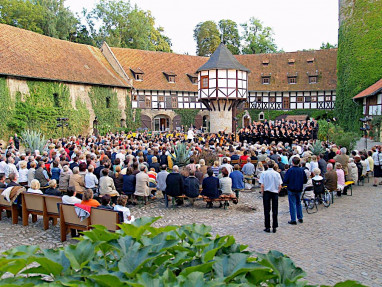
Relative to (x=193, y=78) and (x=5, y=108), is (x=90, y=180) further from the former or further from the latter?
(x=193, y=78)

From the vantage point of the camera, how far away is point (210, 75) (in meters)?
32.9

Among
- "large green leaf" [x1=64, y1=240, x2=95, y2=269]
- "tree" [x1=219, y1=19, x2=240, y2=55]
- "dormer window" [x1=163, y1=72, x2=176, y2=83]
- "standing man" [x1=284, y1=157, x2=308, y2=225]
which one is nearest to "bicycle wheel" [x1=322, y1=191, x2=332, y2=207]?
"standing man" [x1=284, y1=157, x2=308, y2=225]

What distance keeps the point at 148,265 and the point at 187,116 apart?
39.6 m

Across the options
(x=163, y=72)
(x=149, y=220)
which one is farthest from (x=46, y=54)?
(x=149, y=220)

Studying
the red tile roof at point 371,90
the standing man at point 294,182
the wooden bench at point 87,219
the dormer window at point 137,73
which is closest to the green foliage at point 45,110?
the dormer window at point 137,73

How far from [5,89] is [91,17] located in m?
31.9

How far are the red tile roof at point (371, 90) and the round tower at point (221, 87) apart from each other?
10053 millimetres

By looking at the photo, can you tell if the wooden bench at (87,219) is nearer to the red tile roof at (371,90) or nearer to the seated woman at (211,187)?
the seated woman at (211,187)

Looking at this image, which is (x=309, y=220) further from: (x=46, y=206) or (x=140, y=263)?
(x=140, y=263)

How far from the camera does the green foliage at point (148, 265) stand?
7.82 ft

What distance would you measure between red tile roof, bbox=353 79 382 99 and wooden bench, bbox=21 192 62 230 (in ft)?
85.7

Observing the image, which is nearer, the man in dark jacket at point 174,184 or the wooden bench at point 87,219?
the wooden bench at point 87,219

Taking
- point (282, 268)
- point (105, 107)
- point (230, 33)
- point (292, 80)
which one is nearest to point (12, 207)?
point (282, 268)

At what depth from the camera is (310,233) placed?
860cm
